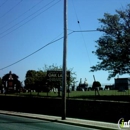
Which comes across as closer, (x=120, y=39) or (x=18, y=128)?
(x=18, y=128)

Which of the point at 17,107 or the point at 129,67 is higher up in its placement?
the point at 129,67

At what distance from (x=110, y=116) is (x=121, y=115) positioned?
1066 millimetres

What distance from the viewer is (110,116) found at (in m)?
17.3

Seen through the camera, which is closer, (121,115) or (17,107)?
(121,115)

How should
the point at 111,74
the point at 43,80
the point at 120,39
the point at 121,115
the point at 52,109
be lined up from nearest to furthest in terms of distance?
the point at 121,115, the point at 52,109, the point at 120,39, the point at 111,74, the point at 43,80

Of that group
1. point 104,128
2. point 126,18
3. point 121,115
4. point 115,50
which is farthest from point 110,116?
point 126,18

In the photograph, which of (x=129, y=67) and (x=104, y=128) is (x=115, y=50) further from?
(x=104, y=128)

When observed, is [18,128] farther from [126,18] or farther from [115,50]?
[126,18]

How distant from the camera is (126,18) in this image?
109 feet

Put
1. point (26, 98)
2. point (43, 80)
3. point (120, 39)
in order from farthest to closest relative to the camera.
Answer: point (43, 80) → point (120, 39) → point (26, 98)

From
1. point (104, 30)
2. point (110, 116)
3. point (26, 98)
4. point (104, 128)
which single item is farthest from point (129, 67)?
point (104, 128)

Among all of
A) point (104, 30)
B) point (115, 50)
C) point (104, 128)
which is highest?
point (104, 30)

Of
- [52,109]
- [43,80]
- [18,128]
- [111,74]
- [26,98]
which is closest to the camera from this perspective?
[18,128]

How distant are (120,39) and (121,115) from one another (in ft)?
57.4
